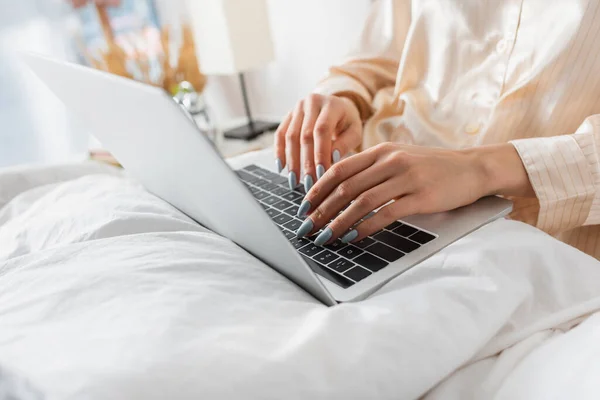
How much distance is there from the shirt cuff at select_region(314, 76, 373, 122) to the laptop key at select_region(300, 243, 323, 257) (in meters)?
0.47

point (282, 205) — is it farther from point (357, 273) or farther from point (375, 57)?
point (375, 57)

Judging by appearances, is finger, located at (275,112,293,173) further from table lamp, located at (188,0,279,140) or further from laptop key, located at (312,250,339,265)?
table lamp, located at (188,0,279,140)

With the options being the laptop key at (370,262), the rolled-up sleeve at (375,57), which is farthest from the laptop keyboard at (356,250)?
the rolled-up sleeve at (375,57)

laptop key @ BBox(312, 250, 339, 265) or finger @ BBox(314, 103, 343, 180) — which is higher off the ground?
finger @ BBox(314, 103, 343, 180)

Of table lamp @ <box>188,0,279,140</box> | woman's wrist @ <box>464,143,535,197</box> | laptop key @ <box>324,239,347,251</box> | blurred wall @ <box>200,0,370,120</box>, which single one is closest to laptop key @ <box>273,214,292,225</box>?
laptop key @ <box>324,239,347,251</box>

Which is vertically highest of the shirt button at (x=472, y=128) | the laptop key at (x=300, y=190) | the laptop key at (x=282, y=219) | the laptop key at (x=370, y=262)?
the shirt button at (x=472, y=128)

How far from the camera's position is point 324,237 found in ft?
1.66

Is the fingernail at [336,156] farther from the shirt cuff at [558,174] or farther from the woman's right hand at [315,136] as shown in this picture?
the shirt cuff at [558,174]

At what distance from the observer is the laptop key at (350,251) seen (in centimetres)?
49

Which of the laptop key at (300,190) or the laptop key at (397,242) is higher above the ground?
the laptop key at (397,242)

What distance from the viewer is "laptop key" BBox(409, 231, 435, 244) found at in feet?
1.64

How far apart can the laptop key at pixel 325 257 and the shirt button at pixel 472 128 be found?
400 mm

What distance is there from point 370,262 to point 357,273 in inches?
0.9

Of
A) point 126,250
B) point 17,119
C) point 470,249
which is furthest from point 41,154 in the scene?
point 470,249
